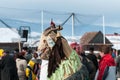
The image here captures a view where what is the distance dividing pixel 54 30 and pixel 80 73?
0.64 m

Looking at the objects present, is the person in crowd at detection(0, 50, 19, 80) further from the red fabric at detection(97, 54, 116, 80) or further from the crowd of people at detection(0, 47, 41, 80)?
the red fabric at detection(97, 54, 116, 80)

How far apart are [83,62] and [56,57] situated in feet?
20.7

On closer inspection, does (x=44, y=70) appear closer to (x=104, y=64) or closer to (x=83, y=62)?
(x=104, y=64)

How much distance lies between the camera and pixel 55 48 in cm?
612

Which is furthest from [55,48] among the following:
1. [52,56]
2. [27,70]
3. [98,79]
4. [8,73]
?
[27,70]

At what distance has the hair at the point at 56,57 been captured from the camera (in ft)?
20.0

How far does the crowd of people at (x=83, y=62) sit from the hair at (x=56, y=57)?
13.8 feet

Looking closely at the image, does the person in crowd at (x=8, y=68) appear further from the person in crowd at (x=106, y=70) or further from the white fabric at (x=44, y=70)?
the white fabric at (x=44, y=70)

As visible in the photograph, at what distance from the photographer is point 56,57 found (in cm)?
611

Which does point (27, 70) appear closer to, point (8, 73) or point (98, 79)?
point (8, 73)

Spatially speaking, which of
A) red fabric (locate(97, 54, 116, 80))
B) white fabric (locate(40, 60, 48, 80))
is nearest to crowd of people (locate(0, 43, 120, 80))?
red fabric (locate(97, 54, 116, 80))

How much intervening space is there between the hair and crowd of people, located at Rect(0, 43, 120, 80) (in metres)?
4.20

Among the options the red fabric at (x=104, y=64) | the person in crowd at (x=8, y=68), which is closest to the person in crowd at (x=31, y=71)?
the person in crowd at (x=8, y=68)

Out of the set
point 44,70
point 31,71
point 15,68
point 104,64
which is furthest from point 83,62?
point 44,70
